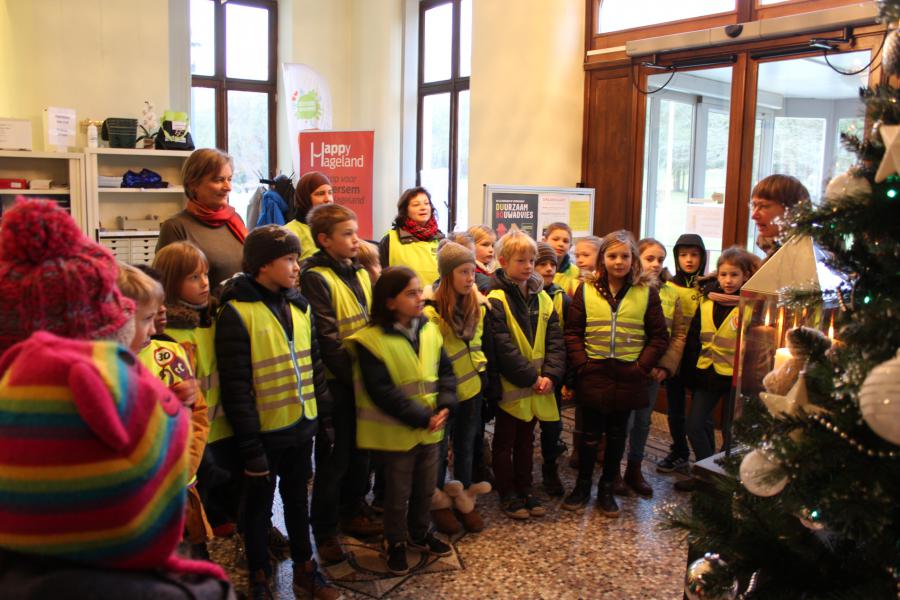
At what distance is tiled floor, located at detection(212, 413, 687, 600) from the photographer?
2.65 metres

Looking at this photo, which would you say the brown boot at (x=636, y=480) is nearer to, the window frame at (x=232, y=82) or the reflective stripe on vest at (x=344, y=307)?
the reflective stripe on vest at (x=344, y=307)

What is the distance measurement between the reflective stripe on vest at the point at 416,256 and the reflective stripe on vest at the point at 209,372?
145 centimetres

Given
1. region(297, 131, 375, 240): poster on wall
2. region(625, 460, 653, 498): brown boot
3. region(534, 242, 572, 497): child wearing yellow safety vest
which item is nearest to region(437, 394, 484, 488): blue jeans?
region(534, 242, 572, 497): child wearing yellow safety vest

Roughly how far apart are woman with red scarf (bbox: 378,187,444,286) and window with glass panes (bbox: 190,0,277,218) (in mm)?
4943

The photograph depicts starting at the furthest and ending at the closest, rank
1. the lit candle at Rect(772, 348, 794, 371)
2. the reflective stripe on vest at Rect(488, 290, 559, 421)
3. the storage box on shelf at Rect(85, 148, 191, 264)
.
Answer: the storage box on shelf at Rect(85, 148, 191, 264), the reflective stripe on vest at Rect(488, 290, 559, 421), the lit candle at Rect(772, 348, 794, 371)

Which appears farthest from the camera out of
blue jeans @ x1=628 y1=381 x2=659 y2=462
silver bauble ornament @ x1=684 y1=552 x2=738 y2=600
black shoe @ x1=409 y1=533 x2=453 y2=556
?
blue jeans @ x1=628 y1=381 x2=659 y2=462

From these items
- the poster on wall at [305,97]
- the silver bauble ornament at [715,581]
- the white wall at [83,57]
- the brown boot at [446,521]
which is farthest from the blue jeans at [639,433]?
the white wall at [83,57]

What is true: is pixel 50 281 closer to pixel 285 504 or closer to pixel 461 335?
pixel 285 504

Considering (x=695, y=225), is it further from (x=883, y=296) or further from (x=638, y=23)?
(x=883, y=296)

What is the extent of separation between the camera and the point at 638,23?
540cm

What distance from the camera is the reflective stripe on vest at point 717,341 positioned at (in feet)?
11.5

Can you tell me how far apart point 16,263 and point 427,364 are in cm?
191

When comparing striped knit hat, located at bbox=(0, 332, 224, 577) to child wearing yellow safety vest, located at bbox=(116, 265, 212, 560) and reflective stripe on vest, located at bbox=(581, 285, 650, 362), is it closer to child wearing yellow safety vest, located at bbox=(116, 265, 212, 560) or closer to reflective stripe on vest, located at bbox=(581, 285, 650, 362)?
child wearing yellow safety vest, located at bbox=(116, 265, 212, 560)

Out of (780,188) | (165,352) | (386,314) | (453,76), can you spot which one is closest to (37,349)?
(165,352)
